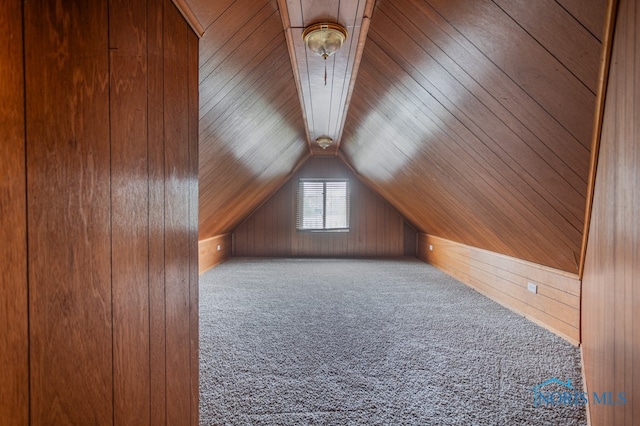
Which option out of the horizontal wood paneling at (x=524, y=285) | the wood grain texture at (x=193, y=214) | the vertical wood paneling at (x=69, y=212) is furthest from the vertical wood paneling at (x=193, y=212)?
the horizontal wood paneling at (x=524, y=285)

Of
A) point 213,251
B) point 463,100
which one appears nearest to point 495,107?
point 463,100

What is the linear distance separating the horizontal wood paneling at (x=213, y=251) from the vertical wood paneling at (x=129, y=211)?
3.84 metres

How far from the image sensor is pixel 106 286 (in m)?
0.69

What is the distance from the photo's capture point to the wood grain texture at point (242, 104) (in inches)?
56.9

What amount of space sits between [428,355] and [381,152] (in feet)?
7.33

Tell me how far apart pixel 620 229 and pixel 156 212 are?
A: 56.9 inches

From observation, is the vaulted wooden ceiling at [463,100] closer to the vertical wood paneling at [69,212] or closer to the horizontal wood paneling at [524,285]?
the horizontal wood paneling at [524,285]

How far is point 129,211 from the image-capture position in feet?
2.50

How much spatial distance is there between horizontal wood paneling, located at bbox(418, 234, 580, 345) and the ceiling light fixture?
89.3 inches

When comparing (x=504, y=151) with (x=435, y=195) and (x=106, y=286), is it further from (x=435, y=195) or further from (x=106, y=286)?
(x=106, y=286)

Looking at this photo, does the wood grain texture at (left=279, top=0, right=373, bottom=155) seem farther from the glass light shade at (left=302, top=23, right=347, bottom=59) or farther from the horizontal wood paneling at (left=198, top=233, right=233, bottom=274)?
the horizontal wood paneling at (left=198, top=233, right=233, bottom=274)

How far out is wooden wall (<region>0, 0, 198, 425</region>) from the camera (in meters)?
0.53

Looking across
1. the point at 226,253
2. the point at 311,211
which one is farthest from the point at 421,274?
the point at 226,253

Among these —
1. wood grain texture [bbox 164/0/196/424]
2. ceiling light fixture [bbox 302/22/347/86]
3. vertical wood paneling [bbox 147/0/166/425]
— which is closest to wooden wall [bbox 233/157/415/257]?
ceiling light fixture [bbox 302/22/347/86]
